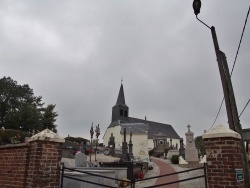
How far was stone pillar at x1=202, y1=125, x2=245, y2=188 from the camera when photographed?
4645 millimetres

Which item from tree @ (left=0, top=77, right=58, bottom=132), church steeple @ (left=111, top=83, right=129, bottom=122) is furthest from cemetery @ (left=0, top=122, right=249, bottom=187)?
church steeple @ (left=111, top=83, right=129, bottom=122)

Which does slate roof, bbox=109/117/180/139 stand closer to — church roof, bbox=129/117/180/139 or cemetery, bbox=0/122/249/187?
church roof, bbox=129/117/180/139

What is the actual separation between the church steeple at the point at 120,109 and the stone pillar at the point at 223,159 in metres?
59.6

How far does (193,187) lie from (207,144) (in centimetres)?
817

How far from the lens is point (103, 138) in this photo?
72.6m

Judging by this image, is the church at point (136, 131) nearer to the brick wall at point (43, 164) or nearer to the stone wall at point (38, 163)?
the stone wall at point (38, 163)

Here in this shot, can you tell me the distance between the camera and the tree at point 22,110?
43562 mm

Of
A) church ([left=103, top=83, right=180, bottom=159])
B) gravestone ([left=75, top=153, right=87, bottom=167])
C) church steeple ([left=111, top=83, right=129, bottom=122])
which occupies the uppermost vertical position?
church steeple ([left=111, top=83, right=129, bottom=122])

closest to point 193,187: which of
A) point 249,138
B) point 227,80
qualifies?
point 249,138

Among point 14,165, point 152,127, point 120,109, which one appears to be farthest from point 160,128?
point 14,165

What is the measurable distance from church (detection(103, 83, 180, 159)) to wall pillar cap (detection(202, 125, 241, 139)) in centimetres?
4719

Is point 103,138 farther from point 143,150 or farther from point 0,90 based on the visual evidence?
point 0,90

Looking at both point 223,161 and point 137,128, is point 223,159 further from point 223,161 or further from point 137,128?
point 137,128

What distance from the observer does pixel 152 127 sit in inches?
2753
